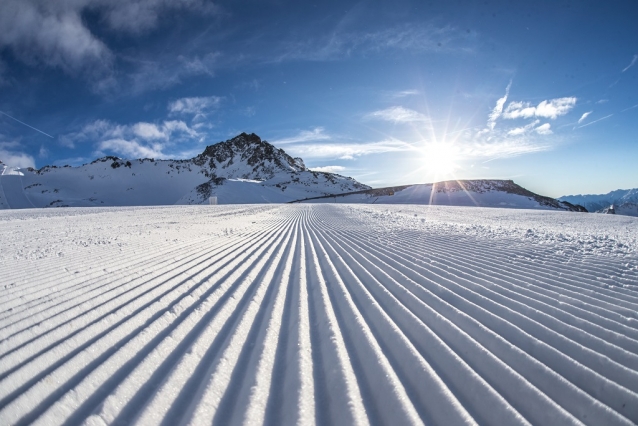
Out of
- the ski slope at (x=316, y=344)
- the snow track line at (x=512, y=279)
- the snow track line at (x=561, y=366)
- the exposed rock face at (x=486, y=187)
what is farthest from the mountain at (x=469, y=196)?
the snow track line at (x=561, y=366)

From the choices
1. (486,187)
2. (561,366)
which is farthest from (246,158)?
(561,366)

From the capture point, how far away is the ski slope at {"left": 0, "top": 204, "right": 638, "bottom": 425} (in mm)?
1765

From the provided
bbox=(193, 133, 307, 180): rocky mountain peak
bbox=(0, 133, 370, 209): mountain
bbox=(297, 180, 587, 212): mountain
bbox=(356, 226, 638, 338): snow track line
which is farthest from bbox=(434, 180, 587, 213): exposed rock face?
bbox=(193, 133, 307, 180): rocky mountain peak

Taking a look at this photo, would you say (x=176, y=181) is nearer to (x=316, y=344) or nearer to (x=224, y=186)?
(x=224, y=186)

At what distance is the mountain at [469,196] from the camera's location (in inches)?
1342

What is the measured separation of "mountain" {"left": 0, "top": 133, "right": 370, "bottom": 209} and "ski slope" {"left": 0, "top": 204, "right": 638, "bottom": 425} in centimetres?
4878

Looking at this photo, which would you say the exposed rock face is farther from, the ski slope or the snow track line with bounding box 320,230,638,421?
the snow track line with bounding box 320,230,638,421

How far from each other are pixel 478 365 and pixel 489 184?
4480cm

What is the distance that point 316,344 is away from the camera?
8.32 ft

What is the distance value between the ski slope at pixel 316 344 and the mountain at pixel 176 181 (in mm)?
48780

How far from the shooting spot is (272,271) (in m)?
4.79

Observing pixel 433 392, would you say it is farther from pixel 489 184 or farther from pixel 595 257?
pixel 489 184

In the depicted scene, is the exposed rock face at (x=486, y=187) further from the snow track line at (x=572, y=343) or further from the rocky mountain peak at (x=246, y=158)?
the rocky mountain peak at (x=246, y=158)

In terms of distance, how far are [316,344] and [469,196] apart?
3973 centimetres
